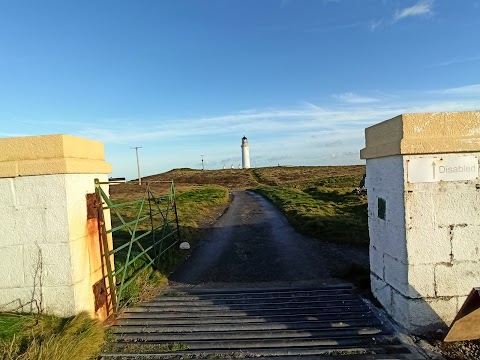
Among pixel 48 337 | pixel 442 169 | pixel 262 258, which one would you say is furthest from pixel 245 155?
pixel 48 337

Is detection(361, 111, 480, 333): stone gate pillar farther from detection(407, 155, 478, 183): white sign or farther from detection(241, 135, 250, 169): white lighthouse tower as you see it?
detection(241, 135, 250, 169): white lighthouse tower

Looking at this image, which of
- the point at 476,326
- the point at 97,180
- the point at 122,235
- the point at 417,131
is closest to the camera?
the point at 476,326

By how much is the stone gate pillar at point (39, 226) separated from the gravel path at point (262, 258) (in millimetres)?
3335

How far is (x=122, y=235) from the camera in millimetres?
13391

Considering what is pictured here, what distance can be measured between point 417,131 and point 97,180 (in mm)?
4582

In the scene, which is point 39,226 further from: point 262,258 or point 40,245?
point 262,258

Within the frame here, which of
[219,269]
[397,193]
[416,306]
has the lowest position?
[219,269]

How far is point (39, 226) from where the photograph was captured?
448 centimetres

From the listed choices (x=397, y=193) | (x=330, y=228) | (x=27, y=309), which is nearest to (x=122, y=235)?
(x=330, y=228)

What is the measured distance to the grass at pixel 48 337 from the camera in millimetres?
3627

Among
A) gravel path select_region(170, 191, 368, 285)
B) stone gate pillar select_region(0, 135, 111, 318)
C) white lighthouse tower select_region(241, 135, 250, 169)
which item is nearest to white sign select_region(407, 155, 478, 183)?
gravel path select_region(170, 191, 368, 285)

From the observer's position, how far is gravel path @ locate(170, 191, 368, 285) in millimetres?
7930

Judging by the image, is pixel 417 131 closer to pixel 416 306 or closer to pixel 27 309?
pixel 416 306

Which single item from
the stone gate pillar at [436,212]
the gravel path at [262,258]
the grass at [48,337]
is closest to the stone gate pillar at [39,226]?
the grass at [48,337]
